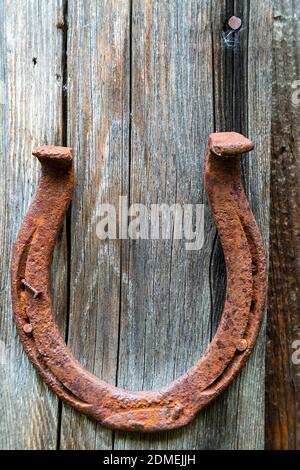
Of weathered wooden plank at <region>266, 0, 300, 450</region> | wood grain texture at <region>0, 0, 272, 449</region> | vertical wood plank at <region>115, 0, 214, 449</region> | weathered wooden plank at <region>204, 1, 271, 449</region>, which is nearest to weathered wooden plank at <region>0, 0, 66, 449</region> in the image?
wood grain texture at <region>0, 0, 272, 449</region>

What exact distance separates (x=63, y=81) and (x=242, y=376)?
764 millimetres

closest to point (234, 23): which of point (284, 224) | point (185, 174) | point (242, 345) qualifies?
point (185, 174)

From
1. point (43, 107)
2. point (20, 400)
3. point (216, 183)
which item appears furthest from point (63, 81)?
point (20, 400)

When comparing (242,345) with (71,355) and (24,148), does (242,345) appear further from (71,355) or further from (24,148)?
(24,148)

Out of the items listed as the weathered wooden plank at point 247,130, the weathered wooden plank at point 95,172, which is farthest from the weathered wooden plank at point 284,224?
the weathered wooden plank at point 95,172

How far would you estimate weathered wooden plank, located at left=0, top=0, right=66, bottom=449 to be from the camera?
1104mm

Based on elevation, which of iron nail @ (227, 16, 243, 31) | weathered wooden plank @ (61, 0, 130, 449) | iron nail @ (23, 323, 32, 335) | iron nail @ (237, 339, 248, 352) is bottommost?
iron nail @ (237, 339, 248, 352)

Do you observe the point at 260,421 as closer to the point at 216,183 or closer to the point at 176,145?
the point at 216,183

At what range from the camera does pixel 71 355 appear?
44.0 inches

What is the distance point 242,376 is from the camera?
1150 millimetres

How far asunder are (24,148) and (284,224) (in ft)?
2.11

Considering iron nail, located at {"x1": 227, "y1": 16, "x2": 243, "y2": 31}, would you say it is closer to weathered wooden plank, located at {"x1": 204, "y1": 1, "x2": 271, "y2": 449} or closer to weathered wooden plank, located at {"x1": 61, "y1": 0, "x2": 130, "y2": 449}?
weathered wooden plank, located at {"x1": 204, "y1": 1, "x2": 271, "y2": 449}

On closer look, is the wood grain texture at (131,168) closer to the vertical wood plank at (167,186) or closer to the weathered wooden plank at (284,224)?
the vertical wood plank at (167,186)

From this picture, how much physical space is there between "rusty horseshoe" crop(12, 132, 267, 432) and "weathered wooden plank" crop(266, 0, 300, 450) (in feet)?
0.57
